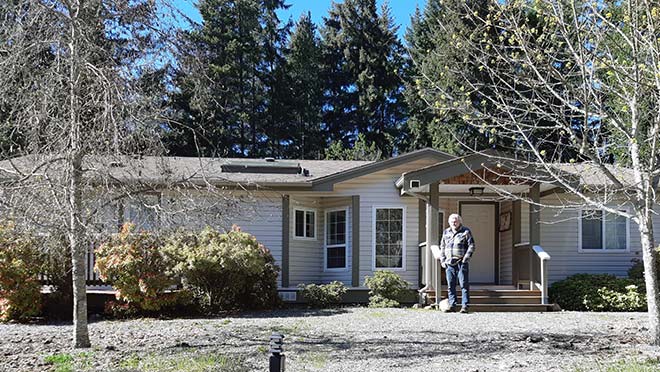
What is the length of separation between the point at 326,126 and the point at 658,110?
2858 cm

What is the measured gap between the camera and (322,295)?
541 inches

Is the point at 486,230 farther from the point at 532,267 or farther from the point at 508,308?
the point at 508,308

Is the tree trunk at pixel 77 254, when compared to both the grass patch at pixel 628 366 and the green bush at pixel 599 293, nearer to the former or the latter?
the grass patch at pixel 628 366

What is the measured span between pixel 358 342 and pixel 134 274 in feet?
16.5

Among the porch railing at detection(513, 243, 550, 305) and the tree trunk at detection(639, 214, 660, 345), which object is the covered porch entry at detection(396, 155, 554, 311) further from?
the tree trunk at detection(639, 214, 660, 345)

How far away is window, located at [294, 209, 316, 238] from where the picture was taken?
15.9 meters

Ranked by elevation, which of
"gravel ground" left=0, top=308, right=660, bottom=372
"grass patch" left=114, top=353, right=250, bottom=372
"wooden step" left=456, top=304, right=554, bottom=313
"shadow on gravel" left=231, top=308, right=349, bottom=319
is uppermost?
"grass patch" left=114, top=353, right=250, bottom=372

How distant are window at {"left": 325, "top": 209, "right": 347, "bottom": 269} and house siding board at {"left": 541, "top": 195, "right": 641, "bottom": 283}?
4.67 meters

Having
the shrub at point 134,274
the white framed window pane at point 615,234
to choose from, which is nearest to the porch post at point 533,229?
the white framed window pane at point 615,234

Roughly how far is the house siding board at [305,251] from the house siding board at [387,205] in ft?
4.38

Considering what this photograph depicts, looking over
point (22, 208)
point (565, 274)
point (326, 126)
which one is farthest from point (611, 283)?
point (326, 126)

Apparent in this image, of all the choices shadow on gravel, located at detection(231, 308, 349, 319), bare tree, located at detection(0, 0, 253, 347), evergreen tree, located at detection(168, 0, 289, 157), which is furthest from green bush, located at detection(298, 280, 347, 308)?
evergreen tree, located at detection(168, 0, 289, 157)

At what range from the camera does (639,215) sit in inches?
316

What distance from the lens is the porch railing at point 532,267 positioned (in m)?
13.1
